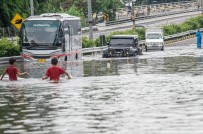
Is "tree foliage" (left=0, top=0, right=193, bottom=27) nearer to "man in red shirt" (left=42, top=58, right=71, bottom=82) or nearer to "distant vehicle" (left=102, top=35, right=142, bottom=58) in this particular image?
"distant vehicle" (left=102, top=35, right=142, bottom=58)

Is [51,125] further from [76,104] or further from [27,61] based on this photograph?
[27,61]

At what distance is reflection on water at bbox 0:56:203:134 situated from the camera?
16297mm

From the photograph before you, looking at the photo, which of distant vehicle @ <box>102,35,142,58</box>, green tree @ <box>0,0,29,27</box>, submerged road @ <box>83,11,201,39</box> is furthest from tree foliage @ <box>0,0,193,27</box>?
distant vehicle @ <box>102,35,142,58</box>

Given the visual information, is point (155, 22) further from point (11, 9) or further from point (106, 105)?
point (106, 105)

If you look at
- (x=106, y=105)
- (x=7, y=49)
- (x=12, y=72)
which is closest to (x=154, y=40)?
(x=7, y=49)

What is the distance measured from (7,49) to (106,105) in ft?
109

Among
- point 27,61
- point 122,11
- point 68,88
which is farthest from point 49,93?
point 122,11

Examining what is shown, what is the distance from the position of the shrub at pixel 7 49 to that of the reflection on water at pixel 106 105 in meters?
20.6

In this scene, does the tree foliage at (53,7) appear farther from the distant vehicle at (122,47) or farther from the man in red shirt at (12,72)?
the man in red shirt at (12,72)

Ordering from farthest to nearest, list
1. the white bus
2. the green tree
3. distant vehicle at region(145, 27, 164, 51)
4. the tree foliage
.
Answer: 1. the tree foliage
2. the green tree
3. distant vehicle at region(145, 27, 164, 51)
4. the white bus

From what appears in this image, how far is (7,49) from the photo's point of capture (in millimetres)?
53281

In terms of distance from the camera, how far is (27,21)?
4919 cm

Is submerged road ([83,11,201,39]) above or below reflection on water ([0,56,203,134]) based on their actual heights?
below

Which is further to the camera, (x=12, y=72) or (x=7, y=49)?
(x=7, y=49)
